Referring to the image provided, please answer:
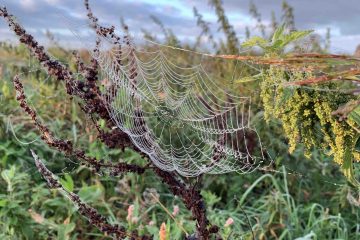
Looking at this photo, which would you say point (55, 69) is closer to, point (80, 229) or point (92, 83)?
point (92, 83)

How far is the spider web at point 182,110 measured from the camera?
2.42 metres

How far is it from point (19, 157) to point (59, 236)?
131cm

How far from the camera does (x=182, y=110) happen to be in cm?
336

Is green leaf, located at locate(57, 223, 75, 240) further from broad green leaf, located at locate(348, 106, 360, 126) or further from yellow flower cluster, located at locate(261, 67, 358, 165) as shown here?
broad green leaf, located at locate(348, 106, 360, 126)

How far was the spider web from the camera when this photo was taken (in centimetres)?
242

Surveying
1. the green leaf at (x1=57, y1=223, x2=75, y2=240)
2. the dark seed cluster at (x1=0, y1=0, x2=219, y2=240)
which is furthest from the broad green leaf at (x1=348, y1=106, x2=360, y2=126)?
the green leaf at (x1=57, y1=223, x2=75, y2=240)

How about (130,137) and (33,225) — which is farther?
(33,225)

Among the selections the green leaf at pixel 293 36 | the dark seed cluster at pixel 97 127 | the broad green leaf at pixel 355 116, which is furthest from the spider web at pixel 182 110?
the broad green leaf at pixel 355 116

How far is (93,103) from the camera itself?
2039mm

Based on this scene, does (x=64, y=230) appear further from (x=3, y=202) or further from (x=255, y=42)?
(x=255, y=42)

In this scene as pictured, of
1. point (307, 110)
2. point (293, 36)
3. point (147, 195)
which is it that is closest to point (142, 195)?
point (147, 195)

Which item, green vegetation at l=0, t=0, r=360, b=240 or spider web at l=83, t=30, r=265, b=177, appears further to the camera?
green vegetation at l=0, t=0, r=360, b=240

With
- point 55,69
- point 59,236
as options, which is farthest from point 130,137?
point 59,236

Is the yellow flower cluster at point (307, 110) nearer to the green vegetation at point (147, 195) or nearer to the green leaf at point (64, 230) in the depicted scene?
the green vegetation at point (147, 195)
